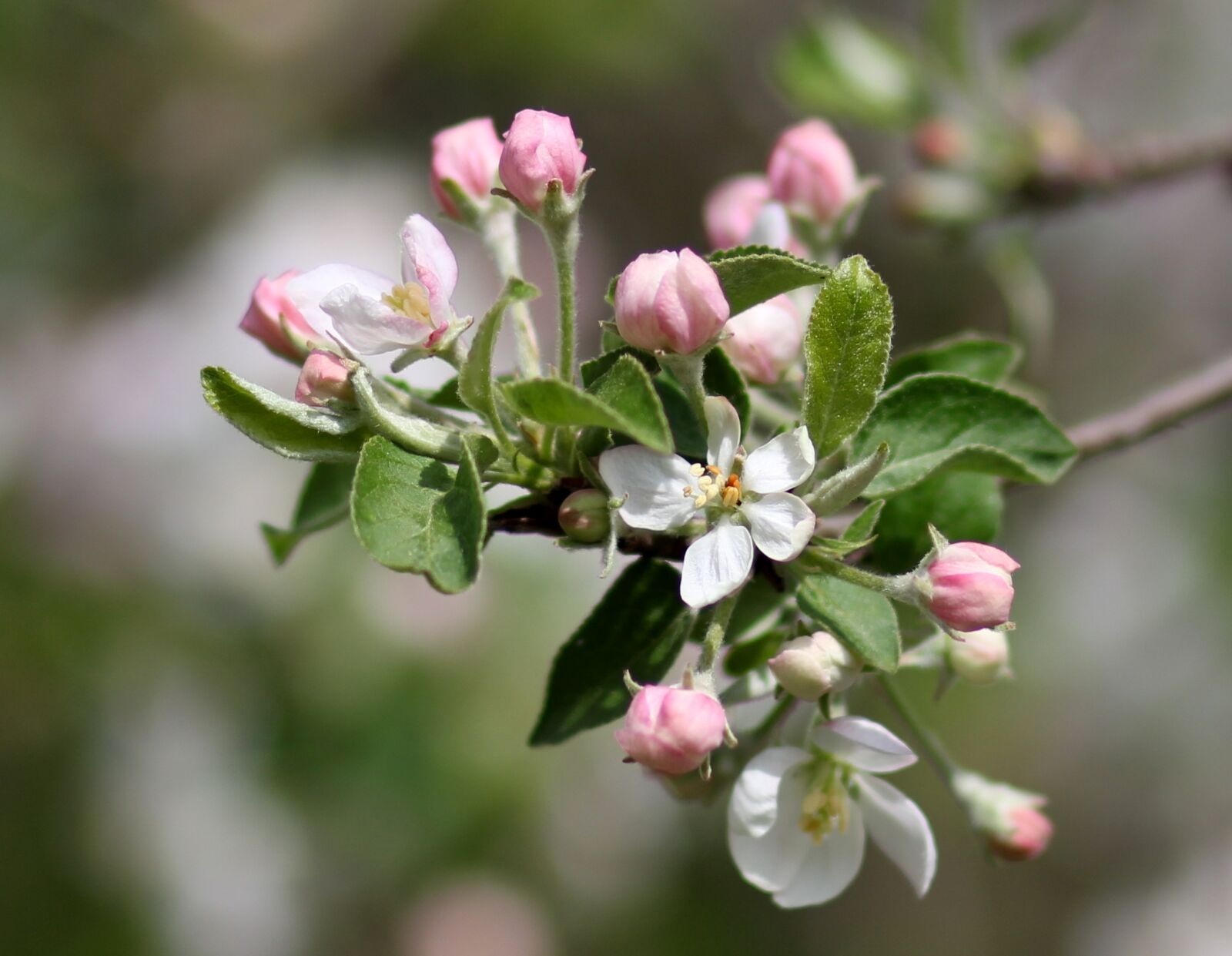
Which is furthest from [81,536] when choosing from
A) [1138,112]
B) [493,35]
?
[1138,112]

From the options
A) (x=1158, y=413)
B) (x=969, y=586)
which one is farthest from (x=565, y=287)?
(x=1158, y=413)

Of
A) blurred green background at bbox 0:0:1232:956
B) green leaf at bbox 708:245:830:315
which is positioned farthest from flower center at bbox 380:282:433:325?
blurred green background at bbox 0:0:1232:956

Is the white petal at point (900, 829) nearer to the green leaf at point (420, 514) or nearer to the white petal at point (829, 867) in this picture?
the white petal at point (829, 867)

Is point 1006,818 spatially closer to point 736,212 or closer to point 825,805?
point 825,805

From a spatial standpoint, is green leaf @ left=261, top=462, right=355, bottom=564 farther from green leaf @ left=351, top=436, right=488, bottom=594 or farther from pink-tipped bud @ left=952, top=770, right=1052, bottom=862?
pink-tipped bud @ left=952, top=770, right=1052, bottom=862

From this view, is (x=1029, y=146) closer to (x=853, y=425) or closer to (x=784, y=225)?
(x=784, y=225)

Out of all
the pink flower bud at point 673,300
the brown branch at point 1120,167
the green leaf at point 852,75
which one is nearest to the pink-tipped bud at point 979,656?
the pink flower bud at point 673,300
